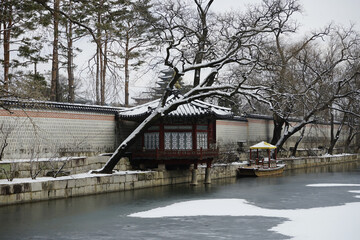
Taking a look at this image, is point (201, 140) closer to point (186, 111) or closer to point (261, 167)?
point (186, 111)

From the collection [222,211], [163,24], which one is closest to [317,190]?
[222,211]

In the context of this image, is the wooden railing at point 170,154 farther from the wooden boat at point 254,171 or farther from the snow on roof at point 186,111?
the wooden boat at point 254,171

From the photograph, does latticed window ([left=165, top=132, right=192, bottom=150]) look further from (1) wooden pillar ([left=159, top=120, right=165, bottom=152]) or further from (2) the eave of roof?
(2) the eave of roof

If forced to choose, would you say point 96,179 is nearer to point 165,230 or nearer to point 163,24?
point 165,230

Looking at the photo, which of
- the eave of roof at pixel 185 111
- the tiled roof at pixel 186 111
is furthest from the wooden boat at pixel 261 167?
the tiled roof at pixel 186 111

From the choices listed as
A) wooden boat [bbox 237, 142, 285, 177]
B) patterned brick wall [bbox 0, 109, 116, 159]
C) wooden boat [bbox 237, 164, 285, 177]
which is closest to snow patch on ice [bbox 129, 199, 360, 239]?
patterned brick wall [bbox 0, 109, 116, 159]

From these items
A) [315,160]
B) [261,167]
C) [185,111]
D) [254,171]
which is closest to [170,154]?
[185,111]

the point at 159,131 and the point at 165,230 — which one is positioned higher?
the point at 159,131

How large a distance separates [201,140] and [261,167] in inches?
251

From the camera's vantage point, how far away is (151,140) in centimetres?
2142

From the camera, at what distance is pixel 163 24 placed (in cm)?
2311

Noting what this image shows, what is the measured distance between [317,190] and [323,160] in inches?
727

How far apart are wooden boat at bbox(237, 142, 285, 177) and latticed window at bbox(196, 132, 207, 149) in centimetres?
505

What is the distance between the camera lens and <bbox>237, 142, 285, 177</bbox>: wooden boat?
84.9ft
